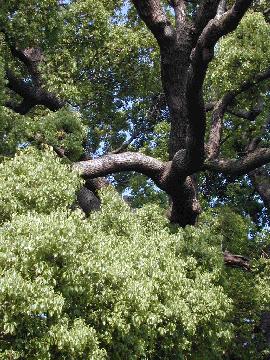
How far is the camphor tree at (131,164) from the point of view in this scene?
877 centimetres

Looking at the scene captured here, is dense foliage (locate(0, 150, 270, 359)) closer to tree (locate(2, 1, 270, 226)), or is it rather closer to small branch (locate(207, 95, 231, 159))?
tree (locate(2, 1, 270, 226))

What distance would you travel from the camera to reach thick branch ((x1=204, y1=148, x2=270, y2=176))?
45.0ft

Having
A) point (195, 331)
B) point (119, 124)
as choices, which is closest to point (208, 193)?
point (119, 124)

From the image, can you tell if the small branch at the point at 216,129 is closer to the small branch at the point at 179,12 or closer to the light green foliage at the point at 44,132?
the small branch at the point at 179,12

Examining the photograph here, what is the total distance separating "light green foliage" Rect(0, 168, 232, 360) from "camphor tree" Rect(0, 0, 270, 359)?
3 centimetres

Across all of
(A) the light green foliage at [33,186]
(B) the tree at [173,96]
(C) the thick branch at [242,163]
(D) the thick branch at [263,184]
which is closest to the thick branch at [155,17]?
(B) the tree at [173,96]

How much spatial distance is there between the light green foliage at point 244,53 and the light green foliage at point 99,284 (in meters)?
3.93

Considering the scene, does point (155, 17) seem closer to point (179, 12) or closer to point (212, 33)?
point (179, 12)

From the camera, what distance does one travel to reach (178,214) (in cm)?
1558

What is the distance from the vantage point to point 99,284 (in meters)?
9.43

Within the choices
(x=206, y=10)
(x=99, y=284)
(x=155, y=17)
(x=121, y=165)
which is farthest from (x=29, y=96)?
(x=99, y=284)

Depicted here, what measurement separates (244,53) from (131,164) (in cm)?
381

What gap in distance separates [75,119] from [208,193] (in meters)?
9.90

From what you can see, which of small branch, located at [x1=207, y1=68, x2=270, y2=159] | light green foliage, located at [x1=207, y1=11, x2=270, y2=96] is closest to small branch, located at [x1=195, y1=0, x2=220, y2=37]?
light green foliage, located at [x1=207, y1=11, x2=270, y2=96]
